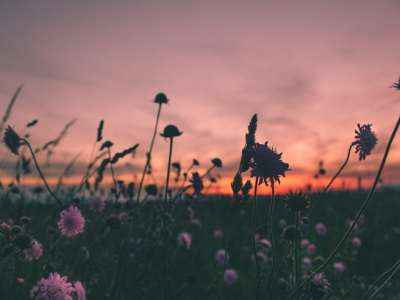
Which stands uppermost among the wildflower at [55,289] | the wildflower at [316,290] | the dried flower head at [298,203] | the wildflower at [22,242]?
the dried flower head at [298,203]

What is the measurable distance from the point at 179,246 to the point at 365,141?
231 cm

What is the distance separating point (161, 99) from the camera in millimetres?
2893

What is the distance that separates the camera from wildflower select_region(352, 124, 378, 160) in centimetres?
197

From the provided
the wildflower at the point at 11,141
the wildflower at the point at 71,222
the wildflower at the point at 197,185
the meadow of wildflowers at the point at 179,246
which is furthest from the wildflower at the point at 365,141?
the wildflower at the point at 11,141

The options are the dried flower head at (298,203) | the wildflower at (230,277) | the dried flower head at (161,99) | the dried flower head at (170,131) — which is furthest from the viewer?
the wildflower at (230,277)

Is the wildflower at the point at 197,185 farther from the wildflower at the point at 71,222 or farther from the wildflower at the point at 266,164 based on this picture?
the wildflower at the point at 266,164

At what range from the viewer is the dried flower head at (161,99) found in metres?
2.88

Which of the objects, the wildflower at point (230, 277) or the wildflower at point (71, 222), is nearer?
the wildflower at point (71, 222)

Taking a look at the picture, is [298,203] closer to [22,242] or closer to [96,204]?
[22,242]

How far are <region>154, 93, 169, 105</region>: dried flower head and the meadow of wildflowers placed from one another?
0.06 feet

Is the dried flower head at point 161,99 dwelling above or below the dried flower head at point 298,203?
above

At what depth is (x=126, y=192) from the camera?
145 inches

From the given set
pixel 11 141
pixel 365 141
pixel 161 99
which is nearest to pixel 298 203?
pixel 365 141

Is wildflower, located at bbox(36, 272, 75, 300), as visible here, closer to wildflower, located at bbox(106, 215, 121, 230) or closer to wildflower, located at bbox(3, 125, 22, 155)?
wildflower, located at bbox(106, 215, 121, 230)
